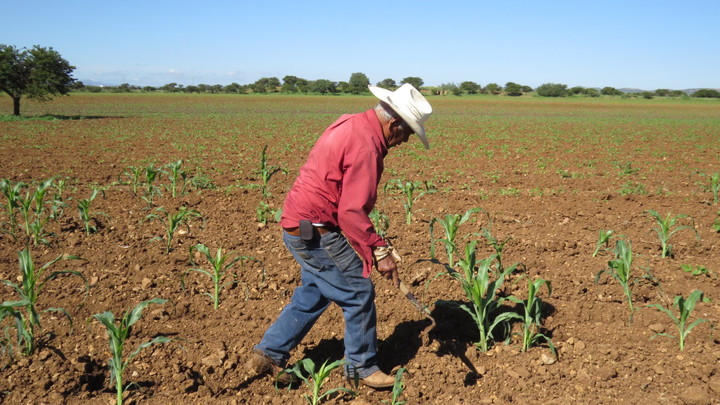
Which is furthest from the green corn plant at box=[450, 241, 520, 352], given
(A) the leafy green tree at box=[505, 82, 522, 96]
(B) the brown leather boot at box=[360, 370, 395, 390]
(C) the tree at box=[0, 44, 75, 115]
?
(A) the leafy green tree at box=[505, 82, 522, 96]

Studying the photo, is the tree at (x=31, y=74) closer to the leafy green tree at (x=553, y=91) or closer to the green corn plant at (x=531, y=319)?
the green corn plant at (x=531, y=319)

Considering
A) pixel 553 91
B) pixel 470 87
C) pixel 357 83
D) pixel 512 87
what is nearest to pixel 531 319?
pixel 357 83

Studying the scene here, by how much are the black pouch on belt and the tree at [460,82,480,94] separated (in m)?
103

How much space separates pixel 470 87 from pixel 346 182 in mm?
104113

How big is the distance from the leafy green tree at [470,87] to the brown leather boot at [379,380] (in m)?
103

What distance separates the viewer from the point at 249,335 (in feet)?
13.8

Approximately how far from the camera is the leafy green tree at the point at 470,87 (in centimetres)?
10238

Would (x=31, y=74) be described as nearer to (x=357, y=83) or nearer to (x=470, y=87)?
(x=357, y=83)

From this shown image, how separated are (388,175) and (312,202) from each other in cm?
891

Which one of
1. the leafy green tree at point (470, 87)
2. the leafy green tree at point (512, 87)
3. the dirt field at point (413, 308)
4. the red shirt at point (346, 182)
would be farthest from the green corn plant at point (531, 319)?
the leafy green tree at point (512, 87)

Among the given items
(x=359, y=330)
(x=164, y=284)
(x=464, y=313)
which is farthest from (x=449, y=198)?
(x=359, y=330)

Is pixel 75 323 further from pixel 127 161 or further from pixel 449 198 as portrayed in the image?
pixel 127 161

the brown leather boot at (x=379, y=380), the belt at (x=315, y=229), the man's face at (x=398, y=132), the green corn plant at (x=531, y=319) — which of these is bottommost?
the brown leather boot at (x=379, y=380)

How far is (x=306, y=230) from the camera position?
3.19 m
